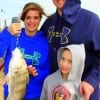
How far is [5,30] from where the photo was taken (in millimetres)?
3199

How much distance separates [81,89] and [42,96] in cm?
40

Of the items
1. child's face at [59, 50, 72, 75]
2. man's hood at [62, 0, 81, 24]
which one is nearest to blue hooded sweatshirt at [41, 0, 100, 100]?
man's hood at [62, 0, 81, 24]

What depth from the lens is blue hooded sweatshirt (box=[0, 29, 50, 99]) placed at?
10.3 ft

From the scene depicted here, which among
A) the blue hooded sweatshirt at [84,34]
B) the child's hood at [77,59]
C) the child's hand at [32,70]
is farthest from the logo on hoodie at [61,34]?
the child's hand at [32,70]

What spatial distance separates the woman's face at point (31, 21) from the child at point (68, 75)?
0.37 m

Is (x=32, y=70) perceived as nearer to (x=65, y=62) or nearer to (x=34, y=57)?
(x=34, y=57)

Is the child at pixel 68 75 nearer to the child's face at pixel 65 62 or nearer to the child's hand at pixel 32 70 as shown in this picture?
the child's face at pixel 65 62

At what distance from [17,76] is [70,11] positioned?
0.70 m

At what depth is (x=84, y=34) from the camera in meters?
2.98

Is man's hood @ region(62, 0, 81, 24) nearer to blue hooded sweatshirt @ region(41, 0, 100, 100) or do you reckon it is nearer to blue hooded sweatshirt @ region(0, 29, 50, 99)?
blue hooded sweatshirt @ region(41, 0, 100, 100)

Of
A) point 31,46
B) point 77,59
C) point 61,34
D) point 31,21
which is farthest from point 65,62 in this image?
point 31,21

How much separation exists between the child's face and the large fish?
307 mm

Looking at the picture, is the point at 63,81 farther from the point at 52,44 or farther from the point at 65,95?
the point at 52,44

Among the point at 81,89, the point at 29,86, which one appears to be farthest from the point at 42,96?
the point at 81,89
